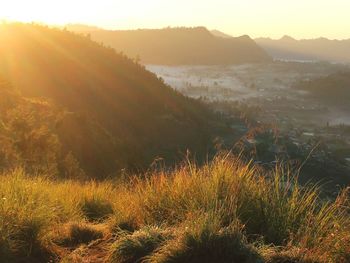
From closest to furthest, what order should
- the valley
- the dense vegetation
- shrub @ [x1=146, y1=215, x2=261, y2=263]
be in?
shrub @ [x1=146, y1=215, x2=261, y2=263], the dense vegetation, the valley

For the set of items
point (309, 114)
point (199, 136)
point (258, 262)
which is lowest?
point (309, 114)

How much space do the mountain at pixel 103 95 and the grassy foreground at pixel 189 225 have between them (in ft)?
67.9

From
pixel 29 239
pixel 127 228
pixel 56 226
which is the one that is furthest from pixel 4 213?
pixel 127 228

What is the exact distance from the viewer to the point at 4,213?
592 centimetres

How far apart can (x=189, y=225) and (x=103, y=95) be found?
38.8 m

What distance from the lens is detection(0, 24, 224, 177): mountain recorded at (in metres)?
32.1

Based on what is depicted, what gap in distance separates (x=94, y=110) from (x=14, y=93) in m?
15.9

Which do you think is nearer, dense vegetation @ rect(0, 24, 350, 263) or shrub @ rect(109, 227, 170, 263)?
dense vegetation @ rect(0, 24, 350, 263)

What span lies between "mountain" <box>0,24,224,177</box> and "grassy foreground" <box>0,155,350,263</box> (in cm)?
2070

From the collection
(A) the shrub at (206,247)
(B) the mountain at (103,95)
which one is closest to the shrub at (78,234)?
(A) the shrub at (206,247)

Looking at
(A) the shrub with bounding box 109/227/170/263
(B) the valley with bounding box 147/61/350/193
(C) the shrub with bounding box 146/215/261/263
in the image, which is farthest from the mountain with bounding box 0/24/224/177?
(C) the shrub with bounding box 146/215/261/263

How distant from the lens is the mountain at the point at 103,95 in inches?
1266

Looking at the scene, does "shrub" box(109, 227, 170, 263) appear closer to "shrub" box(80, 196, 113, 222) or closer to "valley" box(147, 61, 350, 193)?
"shrub" box(80, 196, 113, 222)

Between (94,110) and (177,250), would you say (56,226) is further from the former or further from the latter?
(94,110)
